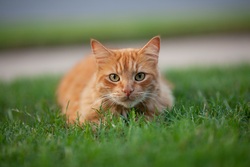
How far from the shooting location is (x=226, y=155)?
2.35 m

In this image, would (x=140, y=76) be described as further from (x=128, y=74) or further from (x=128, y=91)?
(x=128, y=91)

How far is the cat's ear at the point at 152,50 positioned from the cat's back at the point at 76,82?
93 cm

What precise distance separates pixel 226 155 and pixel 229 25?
9313 mm

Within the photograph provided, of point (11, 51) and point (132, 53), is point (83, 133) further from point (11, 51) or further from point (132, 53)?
point (11, 51)

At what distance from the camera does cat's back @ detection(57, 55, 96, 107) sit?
429cm

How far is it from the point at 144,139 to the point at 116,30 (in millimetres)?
8241

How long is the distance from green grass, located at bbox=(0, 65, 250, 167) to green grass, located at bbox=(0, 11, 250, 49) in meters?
6.53

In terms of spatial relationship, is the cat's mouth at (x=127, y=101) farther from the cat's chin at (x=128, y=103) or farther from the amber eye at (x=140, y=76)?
the amber eye at (x=140, y=76)

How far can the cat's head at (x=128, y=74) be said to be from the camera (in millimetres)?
3291

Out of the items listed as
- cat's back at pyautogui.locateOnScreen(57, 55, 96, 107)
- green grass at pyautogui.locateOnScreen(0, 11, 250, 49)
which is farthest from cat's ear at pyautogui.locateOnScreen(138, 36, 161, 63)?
green grass at pyautogui.locateOnScreen(0, 11, 250, 49)

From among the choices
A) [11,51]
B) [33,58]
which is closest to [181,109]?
[33,58]

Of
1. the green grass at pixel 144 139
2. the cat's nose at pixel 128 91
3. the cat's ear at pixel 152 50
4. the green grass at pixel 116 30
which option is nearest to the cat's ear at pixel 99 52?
the cat's ear at pixel 152 50

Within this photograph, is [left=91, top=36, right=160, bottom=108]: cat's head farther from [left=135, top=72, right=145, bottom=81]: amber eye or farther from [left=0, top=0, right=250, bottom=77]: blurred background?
[left=0, top=0, right=250, bottom=77]: blurred background

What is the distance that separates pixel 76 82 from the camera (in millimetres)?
4496
